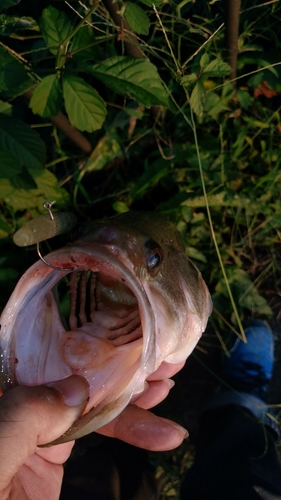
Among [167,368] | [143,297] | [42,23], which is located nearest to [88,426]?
[143,297]

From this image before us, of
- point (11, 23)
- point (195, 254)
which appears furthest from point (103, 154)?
point (11, 23)

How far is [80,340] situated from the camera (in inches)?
77.2

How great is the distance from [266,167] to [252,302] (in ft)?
2.91

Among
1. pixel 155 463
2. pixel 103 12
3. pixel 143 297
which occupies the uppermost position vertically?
pixel 103 12

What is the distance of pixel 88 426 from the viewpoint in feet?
5.56

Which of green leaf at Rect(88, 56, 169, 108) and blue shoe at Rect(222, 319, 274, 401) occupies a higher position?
green leaf at Rect(88, 56, 169, 108)

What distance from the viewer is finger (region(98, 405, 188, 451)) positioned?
236cm

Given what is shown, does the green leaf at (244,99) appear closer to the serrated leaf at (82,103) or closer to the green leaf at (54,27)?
the serrated leaf at (82,103)

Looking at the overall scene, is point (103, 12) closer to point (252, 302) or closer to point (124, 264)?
point (124, 264)

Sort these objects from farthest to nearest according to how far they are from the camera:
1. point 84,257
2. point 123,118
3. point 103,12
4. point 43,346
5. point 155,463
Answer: point 155,463 → point 123,118 → point 103,12 → point 43,346 → point 84,257

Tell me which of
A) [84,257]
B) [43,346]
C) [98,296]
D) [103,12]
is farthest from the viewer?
[103,12]

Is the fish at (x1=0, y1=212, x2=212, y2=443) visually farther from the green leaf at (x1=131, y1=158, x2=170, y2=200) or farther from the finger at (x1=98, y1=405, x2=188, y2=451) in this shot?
the green leaf at (x1=131, y1=158, x2=170, y2=200)

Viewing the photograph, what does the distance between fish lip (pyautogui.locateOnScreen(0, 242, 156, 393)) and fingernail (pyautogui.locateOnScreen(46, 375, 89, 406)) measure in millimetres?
178

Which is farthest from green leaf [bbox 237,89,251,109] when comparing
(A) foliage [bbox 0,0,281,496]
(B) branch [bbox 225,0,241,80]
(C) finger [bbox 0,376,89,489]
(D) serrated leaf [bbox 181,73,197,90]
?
(C) finger [bbox 0,376,89,489]
